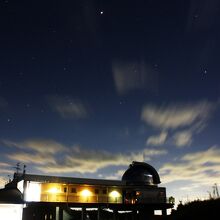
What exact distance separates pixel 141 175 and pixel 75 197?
36.6ft

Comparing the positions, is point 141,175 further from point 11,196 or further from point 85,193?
point 11,196

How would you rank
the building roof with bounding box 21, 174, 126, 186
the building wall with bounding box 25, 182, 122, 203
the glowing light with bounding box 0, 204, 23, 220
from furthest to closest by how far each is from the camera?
the building wall with bounding box 25, 182, 122, 203 → the building roof with bounding box 21, 174, 126, 186 → the glowing light with bounding box 0, 204, 23, 220

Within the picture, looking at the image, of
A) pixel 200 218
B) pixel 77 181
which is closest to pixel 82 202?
pixel 77 181

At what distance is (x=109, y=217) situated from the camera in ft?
149

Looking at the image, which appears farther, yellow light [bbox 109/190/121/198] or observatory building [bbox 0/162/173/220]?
yellow light [bbox 109/190/121/198]

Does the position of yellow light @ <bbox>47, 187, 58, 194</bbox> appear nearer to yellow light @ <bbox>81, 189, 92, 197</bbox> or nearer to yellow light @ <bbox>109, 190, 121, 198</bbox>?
yellow light @ <bbox>81, 189, 92, 197</bbox>

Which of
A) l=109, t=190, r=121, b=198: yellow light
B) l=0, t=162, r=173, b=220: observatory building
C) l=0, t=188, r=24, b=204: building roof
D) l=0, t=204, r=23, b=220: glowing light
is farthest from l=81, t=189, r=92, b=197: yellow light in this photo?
l=0, t=204, r=23, b=220: glowing light

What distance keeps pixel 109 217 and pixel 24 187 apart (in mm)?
18835

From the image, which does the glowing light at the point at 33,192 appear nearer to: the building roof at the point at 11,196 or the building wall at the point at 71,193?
the building wall at the point at 71,193

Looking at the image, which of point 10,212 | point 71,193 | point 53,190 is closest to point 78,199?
point 71,193

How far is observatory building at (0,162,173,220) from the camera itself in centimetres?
3109

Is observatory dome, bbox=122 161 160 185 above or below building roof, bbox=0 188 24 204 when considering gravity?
above

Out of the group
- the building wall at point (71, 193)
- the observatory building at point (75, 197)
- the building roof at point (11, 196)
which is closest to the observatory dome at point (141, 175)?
the observatory building at point (75, 197)

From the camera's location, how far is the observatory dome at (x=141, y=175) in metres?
40.8
